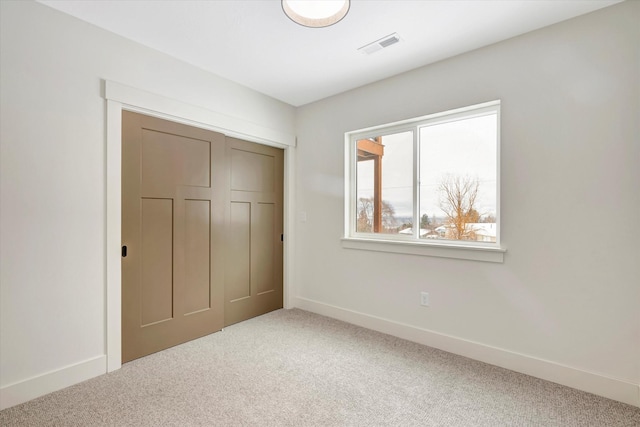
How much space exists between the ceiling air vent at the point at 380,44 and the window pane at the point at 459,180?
858mm

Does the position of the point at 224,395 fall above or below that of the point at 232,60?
below

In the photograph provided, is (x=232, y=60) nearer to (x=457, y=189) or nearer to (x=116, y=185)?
(x=116, y=185)

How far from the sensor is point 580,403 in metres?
1.93

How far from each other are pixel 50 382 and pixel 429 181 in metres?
3.22

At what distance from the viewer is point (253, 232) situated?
3510mm

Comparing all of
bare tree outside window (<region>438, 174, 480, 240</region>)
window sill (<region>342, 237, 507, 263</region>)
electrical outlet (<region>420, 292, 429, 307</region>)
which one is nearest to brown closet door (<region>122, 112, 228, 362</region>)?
window sill (<region>342, 237, 507, 263</region>)

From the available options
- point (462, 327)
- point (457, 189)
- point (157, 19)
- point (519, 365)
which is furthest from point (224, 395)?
point (157, 19)

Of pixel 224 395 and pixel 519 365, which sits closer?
pixel 224 395

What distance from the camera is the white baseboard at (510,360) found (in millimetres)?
1968

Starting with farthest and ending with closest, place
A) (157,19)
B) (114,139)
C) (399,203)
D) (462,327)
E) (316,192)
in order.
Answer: (316,192) < (399,203) < (462,327) < (114,139) < (157,19)

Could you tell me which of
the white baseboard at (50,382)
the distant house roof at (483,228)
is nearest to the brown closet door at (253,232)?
the white baseboard at (50,382)

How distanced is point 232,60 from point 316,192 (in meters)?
1.61

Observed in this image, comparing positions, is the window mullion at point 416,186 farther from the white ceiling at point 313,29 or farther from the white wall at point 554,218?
the white ceiling at point 313,29

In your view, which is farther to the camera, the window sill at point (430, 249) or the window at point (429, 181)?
the window at point (429, 181)
